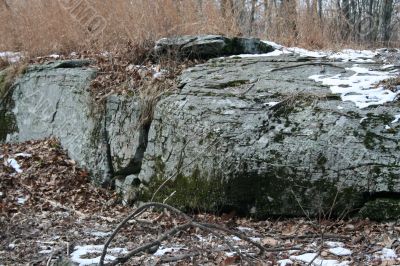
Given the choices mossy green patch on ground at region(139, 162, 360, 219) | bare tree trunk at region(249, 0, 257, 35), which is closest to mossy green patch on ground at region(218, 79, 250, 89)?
mossy green patch on ground at region(139, 162, 360, 219)

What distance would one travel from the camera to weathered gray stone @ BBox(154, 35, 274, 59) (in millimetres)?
6672

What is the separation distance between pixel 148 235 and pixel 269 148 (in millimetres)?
1364

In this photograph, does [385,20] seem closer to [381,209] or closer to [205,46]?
[205,46]

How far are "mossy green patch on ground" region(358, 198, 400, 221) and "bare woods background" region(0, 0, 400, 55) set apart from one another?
3.46 meters

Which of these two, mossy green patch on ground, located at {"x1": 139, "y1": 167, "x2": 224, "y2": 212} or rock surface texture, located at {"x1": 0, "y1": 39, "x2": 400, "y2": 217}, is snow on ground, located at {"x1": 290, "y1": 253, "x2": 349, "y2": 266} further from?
mossy green patch on ground, located at {"x1": 139, "y1": 167, "x2": 224, "y2": 212}

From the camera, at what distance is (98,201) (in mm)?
5582

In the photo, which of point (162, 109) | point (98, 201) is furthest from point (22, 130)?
point (162, 109)

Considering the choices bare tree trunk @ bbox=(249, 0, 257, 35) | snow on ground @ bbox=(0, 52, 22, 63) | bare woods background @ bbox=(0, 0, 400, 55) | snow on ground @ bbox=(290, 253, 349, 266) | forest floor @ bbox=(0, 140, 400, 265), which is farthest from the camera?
snow on ground @ bbox=(0, 52, 22, 63)

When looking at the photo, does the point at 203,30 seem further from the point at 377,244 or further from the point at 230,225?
the point at 377,244

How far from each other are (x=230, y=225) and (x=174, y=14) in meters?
3.84

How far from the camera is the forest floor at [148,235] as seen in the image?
3566 mm

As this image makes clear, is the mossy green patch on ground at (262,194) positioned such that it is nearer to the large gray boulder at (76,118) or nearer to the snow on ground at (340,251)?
the snow on ground at (340,251)

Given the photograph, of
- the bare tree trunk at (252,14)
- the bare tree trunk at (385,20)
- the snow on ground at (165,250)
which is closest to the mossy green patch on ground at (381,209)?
the snow on ground at (165,250)

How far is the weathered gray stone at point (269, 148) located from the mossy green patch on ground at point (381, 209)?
0.08 m
